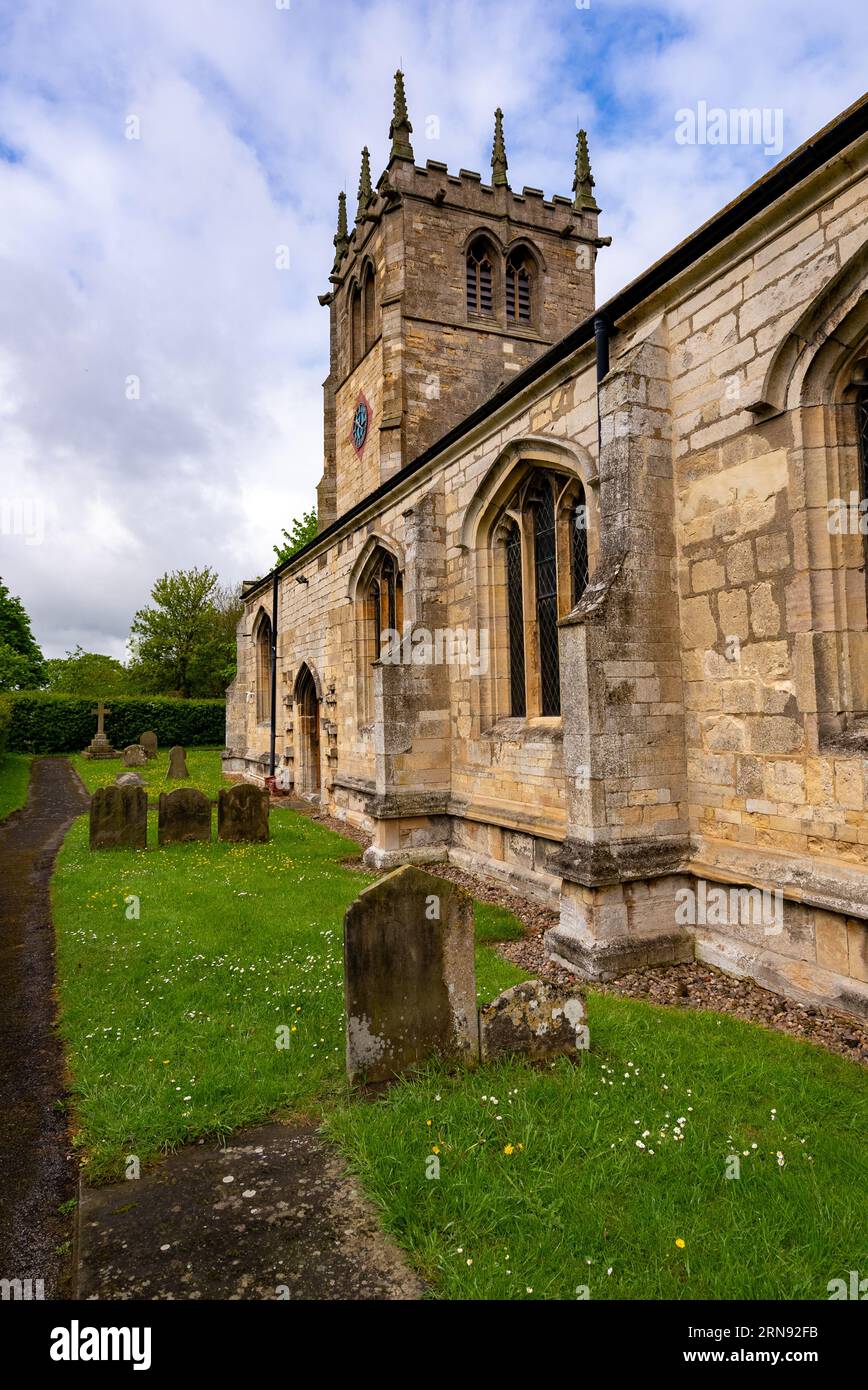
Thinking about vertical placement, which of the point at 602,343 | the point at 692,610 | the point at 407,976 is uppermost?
the point at 602,343

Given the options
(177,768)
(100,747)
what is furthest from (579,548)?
(100,747)

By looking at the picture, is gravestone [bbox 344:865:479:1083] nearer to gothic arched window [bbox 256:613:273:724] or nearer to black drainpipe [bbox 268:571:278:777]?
black drainpipe [bbox 268:571:278:777]

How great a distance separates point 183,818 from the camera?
1137cm

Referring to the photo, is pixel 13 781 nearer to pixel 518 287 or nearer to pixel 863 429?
pixel 518 287

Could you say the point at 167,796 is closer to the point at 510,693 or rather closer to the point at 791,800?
the point at 510,693

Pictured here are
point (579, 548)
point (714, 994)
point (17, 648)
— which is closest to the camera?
point (714, 994)

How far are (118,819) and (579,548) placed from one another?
26.3 feet

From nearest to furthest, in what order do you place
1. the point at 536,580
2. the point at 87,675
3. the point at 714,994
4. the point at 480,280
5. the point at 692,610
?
the point at 714,994
the point at 692,610
the point at 536,580
the point at 480,280
the point at 87,675

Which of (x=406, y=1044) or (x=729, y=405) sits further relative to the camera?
(x=729, y=405)

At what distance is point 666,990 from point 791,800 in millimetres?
1764

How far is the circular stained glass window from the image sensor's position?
62.4ft

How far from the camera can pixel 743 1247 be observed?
2703mm

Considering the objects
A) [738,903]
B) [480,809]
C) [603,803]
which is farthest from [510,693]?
[738,903]

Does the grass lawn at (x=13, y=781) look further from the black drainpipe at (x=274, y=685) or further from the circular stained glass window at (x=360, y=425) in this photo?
the circular stained glass window at (x=360, y=425)
